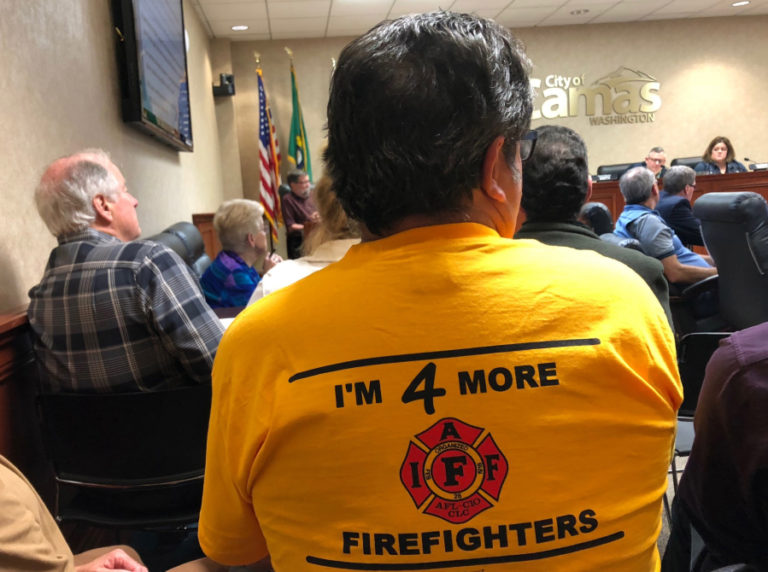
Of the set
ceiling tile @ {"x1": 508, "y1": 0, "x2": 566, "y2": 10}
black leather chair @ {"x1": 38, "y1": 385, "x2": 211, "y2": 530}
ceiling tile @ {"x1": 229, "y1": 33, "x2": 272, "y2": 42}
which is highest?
ceiling tile @ {"x1": 229, "y1": 33, "x2": 272, "y2": 42}

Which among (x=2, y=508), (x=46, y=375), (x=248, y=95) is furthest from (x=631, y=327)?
(x=248, y=95)

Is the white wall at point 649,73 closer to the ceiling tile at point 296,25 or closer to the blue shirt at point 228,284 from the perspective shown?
the ceiling tile at point 296,25

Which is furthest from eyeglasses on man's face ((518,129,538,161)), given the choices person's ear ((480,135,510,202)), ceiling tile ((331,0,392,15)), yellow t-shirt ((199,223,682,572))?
ceiling tile ((331,0,392,15))

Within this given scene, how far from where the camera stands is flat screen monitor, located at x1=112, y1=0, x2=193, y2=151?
3061 millimetres

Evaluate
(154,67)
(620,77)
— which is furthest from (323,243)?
(620,77)

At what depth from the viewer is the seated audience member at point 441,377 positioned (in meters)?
0.58

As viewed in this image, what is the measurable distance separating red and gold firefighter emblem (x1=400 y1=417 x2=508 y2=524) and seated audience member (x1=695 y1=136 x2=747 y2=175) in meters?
7.41

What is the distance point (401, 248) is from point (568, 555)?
332 mm

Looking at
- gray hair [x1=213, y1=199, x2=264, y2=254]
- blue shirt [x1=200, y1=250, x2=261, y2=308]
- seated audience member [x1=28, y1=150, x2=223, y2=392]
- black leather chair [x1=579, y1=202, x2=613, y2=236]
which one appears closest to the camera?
seated audience member [x1=28, y1=150, x2=223, y2=392]

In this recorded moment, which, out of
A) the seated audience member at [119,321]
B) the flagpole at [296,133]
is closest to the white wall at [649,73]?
the flagpole at [296,133]

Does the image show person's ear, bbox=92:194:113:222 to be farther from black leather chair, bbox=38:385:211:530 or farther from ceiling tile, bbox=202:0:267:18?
ceiling tile, bbox=202:0:267:18

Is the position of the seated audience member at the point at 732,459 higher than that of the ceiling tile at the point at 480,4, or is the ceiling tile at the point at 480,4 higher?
the ceiling tile at the point at 480,4

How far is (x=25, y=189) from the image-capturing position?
6.37ft

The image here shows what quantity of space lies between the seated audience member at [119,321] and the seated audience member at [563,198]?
0.96m
